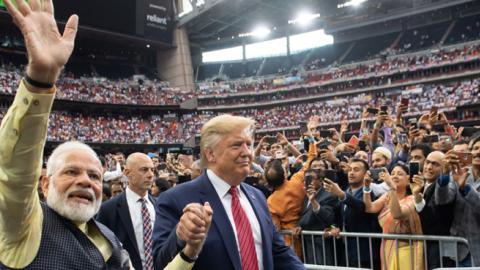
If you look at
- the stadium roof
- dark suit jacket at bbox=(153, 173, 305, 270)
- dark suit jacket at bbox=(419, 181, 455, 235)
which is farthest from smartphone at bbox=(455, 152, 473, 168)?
the stadium roof

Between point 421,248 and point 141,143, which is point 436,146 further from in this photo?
point 141,143

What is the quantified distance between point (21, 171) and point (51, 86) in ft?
1.02

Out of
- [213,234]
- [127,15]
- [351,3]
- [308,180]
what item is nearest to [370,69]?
[351,3]

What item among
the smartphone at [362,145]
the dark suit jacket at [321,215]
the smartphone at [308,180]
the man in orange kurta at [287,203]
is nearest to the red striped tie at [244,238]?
the smartphone at [308,180]

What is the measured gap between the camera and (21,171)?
1606 mm

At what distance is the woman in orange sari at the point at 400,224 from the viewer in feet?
14.0

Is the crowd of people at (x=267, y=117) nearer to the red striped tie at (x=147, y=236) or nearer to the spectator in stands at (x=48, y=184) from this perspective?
the red striped tie at (x=147, y=236)

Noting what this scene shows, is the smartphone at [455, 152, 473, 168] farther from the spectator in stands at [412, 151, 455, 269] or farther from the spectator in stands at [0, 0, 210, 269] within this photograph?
the spectator in stands at [0, 0, 210, 269]

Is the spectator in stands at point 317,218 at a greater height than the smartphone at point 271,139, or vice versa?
the smartphone at point 271,139

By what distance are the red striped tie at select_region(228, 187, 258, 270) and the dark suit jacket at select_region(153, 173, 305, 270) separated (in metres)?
0.06

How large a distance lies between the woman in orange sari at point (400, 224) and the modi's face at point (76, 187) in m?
2.84

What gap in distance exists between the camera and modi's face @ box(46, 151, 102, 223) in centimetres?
205

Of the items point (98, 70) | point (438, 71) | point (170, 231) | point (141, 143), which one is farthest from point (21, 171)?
point (98, 70)

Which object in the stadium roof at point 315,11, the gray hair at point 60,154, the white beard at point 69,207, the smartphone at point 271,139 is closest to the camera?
the white beard at point 69,207
